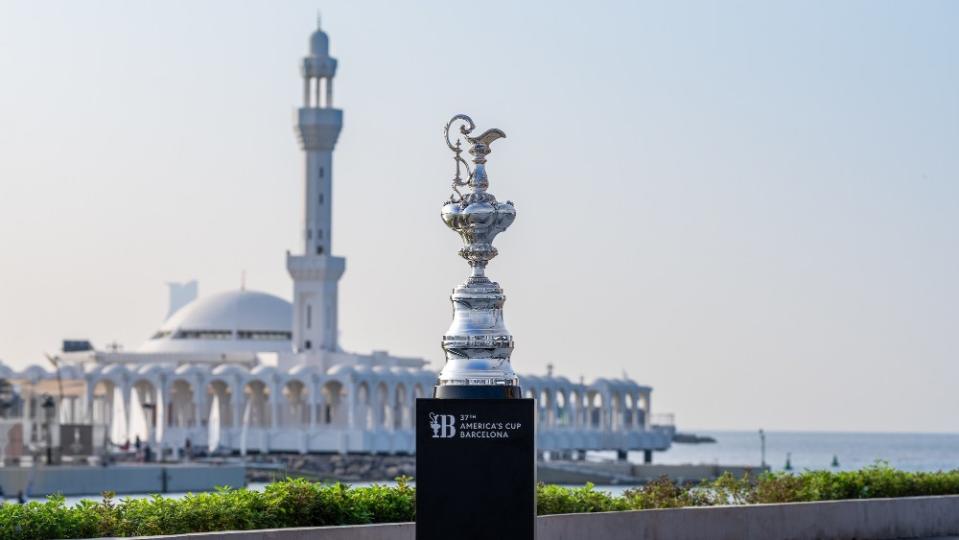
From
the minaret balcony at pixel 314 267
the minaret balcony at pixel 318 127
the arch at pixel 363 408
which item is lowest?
the arch at pixel 363 408

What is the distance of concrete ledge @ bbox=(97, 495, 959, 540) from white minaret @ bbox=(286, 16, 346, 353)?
9605 centimetres

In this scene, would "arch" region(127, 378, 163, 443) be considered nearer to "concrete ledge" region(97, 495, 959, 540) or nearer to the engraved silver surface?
"concrete ledge" region(97, 495, 959, 540)

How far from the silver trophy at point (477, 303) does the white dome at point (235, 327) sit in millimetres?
126451

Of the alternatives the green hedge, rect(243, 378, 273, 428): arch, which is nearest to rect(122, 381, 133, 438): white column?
rect(243, 378, 273, 428): arch

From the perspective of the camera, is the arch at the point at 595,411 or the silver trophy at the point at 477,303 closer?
the silver trophy at the point at 477,303

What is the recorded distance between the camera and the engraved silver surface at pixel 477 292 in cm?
1535

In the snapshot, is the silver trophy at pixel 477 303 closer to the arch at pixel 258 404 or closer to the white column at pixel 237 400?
the white column at pixel 237 400

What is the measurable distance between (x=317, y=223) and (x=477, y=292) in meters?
106

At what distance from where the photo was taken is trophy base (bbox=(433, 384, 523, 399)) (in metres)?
15.2

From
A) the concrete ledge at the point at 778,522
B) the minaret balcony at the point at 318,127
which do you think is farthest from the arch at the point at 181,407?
the concrete ledge at the point at 778,522

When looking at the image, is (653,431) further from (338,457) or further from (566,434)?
(338,457)

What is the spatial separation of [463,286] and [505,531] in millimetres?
2033

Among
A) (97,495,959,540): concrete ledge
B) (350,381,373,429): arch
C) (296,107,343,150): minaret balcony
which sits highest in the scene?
(296,107,343,150): minaret balcony

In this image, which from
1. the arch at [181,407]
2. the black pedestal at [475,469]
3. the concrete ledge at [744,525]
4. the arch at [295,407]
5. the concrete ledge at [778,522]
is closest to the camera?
the black pedestal at [475,469]
